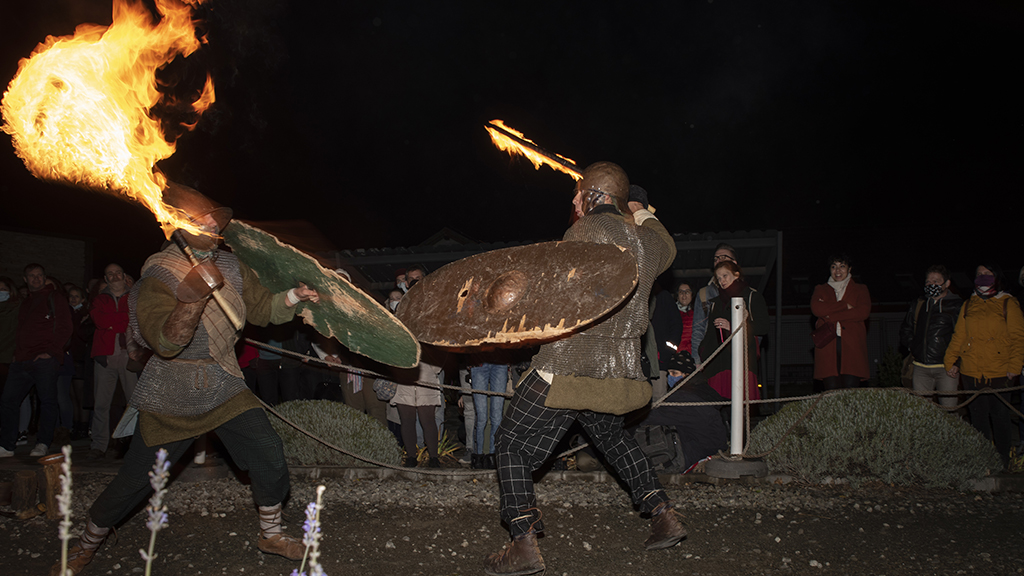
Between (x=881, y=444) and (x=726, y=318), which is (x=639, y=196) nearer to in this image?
(x=726, y=318)

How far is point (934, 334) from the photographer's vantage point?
5477 millimetres

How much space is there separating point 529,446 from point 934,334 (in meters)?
4.48

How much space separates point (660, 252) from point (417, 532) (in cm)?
203

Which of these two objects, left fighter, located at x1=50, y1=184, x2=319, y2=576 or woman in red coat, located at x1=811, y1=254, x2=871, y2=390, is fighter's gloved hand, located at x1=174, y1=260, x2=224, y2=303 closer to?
left fighter, located at x1=50, y1=184, x2=319, y2=576

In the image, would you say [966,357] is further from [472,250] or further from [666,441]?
[472,250]

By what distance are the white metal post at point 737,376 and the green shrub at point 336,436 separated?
8.38ft

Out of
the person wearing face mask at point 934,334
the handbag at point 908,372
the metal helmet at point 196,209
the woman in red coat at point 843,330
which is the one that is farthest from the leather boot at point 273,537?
the handbag at point 908,372

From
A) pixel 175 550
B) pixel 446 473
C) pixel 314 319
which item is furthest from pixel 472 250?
pixel 175 550

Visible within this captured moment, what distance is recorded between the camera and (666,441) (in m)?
4.67

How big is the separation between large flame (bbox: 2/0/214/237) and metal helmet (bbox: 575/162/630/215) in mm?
1822

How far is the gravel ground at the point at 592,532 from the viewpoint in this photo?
2.97 metres

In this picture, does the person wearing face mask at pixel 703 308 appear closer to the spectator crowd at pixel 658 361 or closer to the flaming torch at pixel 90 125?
the spectator crowd at pixel 658 361

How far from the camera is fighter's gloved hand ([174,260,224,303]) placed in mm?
2594

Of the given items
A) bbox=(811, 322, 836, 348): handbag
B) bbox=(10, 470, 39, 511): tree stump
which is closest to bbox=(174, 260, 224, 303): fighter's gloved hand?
bbox=(10, 470, 39, 511): tree stump
